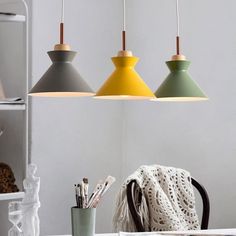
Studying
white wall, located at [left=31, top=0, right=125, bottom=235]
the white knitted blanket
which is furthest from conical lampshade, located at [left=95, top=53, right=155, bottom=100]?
white wall, located at [left=31, top=0, right=125, bottom=235]

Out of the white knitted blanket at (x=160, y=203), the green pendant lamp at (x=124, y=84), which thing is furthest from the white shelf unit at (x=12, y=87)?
the green pendant lamp at (x=124, y=84)

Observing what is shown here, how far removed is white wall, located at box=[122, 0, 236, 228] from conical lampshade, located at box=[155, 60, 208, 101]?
1448 mm

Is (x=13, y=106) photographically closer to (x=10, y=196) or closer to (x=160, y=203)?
(x=10, y=196)

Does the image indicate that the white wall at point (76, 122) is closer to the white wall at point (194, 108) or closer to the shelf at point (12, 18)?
the white wall at point (194, 108)

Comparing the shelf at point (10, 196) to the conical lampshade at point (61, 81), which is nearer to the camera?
the conical lampshade at point (61, 81)

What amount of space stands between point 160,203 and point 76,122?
1.13 m

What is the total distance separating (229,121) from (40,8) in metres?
1.40

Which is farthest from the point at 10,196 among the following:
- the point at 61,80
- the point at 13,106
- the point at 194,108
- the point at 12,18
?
the point at 61,80

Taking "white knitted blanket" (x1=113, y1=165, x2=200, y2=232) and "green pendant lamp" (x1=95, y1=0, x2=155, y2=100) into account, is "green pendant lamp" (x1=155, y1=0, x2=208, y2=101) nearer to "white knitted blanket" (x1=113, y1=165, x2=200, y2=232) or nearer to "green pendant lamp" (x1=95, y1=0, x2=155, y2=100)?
"green pendant lamp" (x1=95, y1=0, x2=155, y2=100)

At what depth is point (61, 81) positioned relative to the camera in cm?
236

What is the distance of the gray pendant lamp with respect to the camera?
7.68ft

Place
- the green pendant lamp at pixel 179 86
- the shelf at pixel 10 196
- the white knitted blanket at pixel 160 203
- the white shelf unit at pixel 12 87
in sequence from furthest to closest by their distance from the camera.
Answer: the white shelf unit at pixel 12 87 → the shelf at pixel 10 196 → the white knitted blanket at pixel 160 203 → the green pendant lamp at pixel 179 86

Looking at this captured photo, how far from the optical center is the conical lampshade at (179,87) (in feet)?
→ 8.34

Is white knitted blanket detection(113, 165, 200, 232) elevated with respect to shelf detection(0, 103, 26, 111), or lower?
lower
